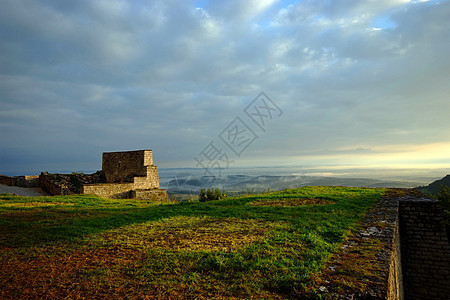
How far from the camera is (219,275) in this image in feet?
10.9

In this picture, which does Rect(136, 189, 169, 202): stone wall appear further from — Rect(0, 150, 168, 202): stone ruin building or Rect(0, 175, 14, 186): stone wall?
Rect(0, 175, 14, 186): stone wall

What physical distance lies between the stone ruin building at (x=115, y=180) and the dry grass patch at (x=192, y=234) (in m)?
9.95

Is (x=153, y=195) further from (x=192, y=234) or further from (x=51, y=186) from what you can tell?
(x=192, y=234)

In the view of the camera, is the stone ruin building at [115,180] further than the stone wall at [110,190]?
Yes

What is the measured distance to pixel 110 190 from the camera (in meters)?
15.3

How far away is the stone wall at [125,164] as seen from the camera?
17.8m

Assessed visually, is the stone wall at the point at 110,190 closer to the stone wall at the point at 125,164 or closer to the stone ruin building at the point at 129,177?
the stone ruin building at the point at 129,177

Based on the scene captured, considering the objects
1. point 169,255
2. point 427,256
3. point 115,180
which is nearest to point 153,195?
point 115,180

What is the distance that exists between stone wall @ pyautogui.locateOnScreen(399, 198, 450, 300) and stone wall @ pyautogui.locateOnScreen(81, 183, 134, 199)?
46.4ft

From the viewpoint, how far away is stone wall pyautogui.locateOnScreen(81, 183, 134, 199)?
14.9 metres

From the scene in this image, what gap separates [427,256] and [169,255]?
7474mm

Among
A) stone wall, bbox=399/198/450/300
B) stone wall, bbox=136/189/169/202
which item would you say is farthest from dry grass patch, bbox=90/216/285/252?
stone wall, bbox=136/189/169/202

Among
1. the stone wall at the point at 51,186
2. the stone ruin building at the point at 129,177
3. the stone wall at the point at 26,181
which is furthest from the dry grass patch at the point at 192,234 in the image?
the stone wall at the point at 26,181

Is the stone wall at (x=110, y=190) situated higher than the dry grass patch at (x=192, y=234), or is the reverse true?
the stone wall at (x=110, y=190)
